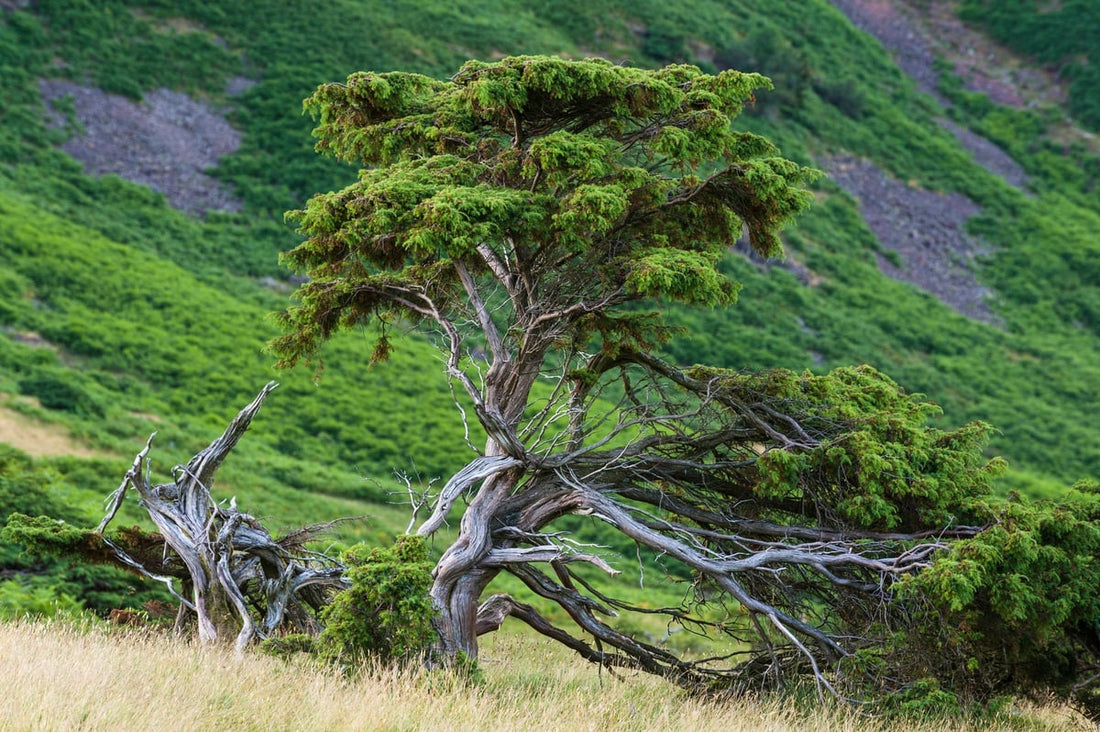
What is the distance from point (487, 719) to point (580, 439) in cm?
392

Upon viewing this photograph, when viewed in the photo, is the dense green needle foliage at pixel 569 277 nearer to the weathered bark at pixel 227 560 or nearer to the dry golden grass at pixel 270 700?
the weathered bark at pixel 227 560

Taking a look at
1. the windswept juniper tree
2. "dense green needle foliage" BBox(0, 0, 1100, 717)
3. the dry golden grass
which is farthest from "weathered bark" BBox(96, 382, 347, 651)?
the windswept juniper tree

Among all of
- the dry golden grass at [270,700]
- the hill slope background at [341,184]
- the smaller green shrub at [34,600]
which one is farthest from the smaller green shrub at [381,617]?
the hill slope background at [341,184]

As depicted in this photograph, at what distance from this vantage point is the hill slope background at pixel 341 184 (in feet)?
97.8

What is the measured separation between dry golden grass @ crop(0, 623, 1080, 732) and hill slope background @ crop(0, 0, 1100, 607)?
21.2 ft

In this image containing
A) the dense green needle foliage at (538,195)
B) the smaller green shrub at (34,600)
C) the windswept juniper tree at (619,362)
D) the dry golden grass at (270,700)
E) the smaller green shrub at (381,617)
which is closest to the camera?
the dry golden grass at (270,700)

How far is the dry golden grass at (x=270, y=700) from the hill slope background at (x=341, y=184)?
6471 millimetres

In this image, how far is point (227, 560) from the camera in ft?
32.9

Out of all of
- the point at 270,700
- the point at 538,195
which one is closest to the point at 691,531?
the point at 538,195

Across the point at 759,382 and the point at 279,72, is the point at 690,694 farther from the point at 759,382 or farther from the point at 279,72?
the point at 279,72

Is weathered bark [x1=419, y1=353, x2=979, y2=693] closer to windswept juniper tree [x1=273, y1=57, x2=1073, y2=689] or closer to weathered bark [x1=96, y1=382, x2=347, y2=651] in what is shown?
windswept juniper tree [x1=273, y1=57, x2=1073, y2=689]

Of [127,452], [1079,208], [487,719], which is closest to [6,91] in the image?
[127,452]

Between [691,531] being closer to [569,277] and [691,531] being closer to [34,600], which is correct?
[569,277]

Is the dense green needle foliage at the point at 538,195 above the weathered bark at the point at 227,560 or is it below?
above
